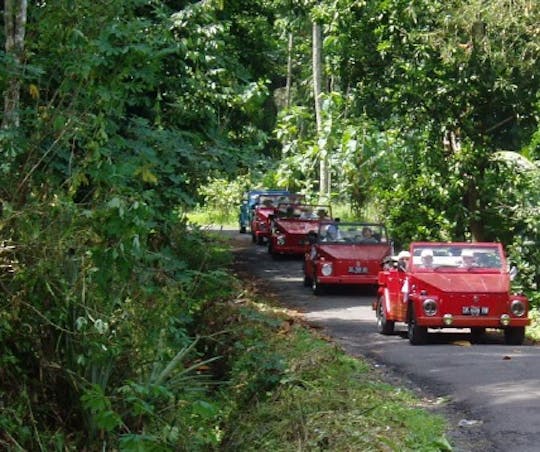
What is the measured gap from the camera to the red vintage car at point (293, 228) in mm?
33812

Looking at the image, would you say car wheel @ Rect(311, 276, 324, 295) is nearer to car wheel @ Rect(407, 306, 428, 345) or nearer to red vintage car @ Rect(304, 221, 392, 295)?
red vintage car @ Rect(304, 221, 392, 295)

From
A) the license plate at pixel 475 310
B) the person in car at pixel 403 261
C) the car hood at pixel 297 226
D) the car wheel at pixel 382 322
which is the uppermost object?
the car hood at pixel 297 226

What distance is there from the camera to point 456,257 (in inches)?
730

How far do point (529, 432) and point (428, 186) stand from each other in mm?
17097

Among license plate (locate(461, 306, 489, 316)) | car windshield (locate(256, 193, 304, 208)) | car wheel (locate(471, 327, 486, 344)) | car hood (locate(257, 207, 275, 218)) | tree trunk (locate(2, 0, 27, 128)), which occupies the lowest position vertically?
car wheel (locate(471, 327, 486, 344))

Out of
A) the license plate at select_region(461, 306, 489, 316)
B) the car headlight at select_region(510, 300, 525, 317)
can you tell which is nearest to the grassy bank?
the license plate at select_region(461, 306, 489, 316)

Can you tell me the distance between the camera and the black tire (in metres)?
18.9

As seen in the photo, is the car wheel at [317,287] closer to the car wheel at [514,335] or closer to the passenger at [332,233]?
the passenger at [332,233]

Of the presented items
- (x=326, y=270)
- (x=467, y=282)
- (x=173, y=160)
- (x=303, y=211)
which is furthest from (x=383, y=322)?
(x=303, y=211)

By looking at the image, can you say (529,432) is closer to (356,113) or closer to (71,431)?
(71,431)

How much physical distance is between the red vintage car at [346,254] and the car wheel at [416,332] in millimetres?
7225

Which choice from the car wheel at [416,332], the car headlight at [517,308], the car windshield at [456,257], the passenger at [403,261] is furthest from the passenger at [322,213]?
the car headlight at [517,308]

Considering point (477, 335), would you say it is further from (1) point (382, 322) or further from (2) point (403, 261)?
(2) point (403, 261)

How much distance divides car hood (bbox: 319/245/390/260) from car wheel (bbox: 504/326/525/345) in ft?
24.3
